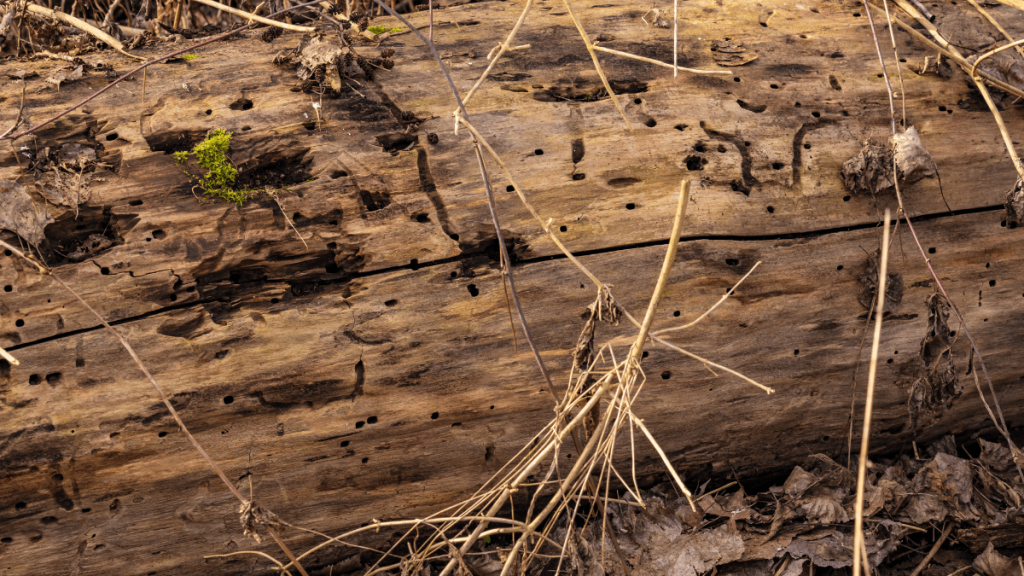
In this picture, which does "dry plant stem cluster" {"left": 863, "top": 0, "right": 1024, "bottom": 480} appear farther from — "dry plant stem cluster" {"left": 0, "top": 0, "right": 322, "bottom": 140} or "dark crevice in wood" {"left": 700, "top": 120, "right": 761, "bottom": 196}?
"dry plant stem cluster" {"left": 0, "top": 0, "right": 322, "bottom": 140}

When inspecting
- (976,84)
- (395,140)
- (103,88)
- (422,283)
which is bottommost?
(422,283)

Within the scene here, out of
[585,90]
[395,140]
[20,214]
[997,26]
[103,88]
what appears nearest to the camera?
[20,214]

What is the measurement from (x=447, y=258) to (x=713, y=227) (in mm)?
1080

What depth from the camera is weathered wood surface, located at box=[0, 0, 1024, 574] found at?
2.30 meters

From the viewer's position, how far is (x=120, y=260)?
2.30 metres

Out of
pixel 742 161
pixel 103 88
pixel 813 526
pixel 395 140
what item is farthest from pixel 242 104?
pixel 813 526

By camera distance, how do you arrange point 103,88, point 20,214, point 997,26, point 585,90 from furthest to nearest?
point 997,26
point 585,90
point 103,88
point 20,214

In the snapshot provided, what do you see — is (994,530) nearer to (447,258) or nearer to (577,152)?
(577,152)

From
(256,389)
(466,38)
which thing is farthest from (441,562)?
(466,38)

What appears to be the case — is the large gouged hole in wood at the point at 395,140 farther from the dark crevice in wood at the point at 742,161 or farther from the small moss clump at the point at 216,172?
the dark crevice in wood at the point at 742,161

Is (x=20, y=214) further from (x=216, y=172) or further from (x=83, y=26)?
(x=83, y=26)

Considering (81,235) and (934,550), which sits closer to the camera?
(81,235)

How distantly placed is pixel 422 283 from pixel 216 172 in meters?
0.89

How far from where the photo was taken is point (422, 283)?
240 cm
